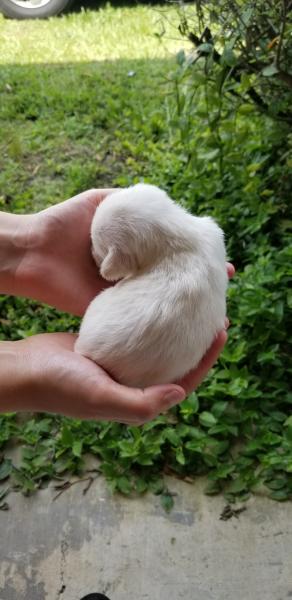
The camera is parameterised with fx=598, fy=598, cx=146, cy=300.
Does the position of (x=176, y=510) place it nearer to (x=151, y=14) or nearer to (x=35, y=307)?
(x=35, y=307)

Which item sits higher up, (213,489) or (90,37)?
(90,37)

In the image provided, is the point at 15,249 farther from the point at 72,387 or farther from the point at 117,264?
the point at 72,387

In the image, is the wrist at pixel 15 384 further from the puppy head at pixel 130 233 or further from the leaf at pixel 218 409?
the leaf at pixel 218 409

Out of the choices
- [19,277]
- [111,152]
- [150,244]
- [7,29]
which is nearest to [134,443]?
[19,277]

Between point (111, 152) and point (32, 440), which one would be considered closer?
point (32, 440)

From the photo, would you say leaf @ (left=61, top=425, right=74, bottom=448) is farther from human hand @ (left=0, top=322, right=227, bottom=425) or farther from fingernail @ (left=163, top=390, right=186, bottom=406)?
fingernail @ (left=163, top=390, right=186, bottom=406)

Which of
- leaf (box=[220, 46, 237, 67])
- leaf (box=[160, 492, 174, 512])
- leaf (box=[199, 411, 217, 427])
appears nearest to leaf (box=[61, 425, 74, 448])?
leaf (box=[160, 492, 174, 512])

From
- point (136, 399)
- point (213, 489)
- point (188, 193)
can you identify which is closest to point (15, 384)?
point (136, 399)
